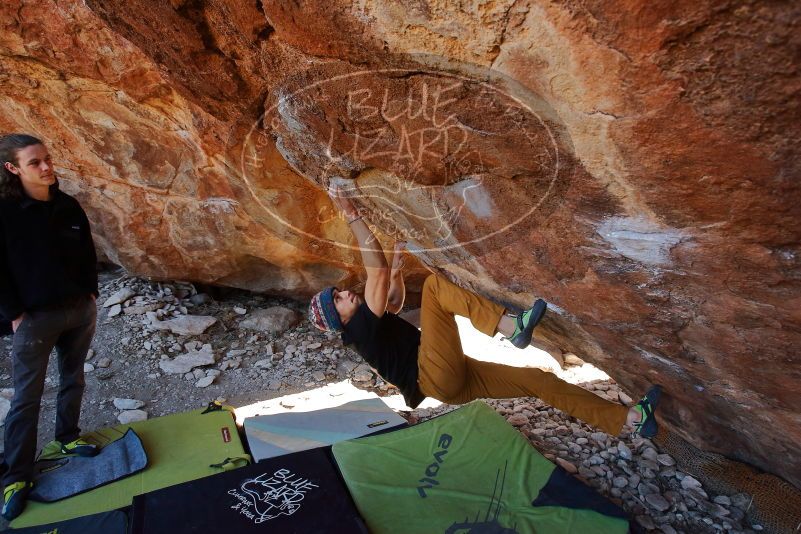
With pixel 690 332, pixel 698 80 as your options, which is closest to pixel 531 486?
pixel 690 332

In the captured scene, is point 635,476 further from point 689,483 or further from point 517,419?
point 517,419

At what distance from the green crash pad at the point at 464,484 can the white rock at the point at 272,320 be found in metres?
2.34

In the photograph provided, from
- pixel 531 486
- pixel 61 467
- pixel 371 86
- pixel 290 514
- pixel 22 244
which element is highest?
pixel 371 86

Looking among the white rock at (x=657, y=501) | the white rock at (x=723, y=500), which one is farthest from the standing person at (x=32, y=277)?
the white rock at (x=723, y=500)

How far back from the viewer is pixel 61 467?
8.70 feet

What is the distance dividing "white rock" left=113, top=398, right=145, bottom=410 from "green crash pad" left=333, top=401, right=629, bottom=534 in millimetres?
1821

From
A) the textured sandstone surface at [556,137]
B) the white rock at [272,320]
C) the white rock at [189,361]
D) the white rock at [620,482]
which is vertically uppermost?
the textured sandstone surface at [556,137]

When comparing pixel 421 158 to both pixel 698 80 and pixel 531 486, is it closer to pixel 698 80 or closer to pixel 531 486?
pixel 698 80

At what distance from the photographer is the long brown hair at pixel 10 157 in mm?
2254

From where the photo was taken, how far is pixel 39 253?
2373 millimetres

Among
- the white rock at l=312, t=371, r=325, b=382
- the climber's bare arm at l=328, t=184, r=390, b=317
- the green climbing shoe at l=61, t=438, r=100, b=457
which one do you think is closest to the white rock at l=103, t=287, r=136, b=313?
the white rock at l=312, t=371, r=325, b=382

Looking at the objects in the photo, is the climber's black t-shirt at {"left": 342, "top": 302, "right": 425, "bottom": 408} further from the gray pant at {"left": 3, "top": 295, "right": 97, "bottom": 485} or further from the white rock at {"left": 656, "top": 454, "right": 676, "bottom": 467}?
the white rock at {"left": 656, "top": 454, "right": 676, "bottom": 467}

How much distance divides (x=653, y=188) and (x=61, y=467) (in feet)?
9.82

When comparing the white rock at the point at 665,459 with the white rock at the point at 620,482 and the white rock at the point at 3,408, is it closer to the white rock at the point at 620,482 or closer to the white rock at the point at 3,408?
the white rock at the point at 620,482
